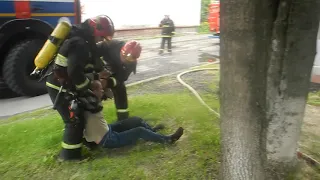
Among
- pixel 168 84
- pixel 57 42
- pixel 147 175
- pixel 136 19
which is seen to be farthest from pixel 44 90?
pixel 136 19

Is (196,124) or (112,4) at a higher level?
(112,4)

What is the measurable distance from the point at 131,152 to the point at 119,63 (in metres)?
1.12

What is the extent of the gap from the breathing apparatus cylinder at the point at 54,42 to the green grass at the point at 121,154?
1.00 metres

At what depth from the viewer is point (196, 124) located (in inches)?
139

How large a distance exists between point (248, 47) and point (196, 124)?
189 centimetres

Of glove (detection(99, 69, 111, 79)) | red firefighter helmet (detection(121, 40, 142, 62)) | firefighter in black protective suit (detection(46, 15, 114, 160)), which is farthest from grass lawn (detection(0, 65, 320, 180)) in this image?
red firefighter helmet (detection(121, 40, 142, 62))

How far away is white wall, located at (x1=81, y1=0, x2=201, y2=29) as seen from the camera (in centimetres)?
1304

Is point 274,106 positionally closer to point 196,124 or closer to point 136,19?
point 196,124

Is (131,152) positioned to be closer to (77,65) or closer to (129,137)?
(129,137)

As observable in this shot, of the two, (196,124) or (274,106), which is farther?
(196,124)

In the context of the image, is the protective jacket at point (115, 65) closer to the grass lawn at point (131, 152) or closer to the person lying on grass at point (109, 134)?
the person lying on grass at point (109, 134)

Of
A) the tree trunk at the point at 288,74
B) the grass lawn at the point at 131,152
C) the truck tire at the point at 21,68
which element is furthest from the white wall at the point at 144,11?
the tree trunk at the point at 288,74

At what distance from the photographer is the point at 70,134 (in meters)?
2.73

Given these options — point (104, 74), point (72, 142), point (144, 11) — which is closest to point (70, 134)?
point (72, 142)
